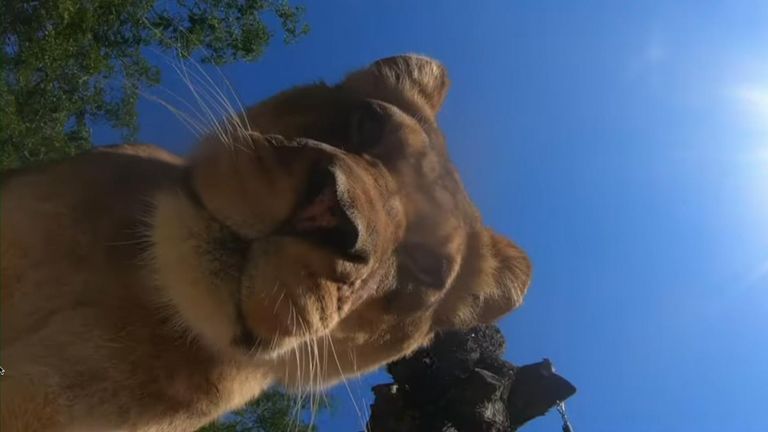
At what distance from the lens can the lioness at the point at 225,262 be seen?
2.43 m

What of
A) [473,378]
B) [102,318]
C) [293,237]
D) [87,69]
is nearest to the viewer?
[293,237]

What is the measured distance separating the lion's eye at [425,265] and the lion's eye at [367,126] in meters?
0.55

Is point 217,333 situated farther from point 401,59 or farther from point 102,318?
point 401,59

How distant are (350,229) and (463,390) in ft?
21.8

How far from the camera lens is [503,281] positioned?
467 centimetres

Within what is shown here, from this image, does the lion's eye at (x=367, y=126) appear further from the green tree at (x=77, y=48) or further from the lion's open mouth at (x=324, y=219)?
the green tree at (x=77, y=48)

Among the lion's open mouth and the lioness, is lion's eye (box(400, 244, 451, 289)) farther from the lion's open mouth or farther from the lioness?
the lion's open mouth

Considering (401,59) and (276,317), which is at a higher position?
(401,59)

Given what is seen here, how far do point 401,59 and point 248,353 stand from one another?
8.60 ft

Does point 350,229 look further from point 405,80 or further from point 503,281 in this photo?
point 503,281

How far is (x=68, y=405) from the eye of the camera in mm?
2809

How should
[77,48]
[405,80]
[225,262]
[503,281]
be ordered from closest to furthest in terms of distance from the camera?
1. [225,262]
2. [405,80]
3. [503,281]
4. [77,48]

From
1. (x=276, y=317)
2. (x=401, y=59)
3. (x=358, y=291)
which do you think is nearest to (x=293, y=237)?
(x=276, y=317)

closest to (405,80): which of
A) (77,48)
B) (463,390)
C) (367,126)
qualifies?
(367,126)
